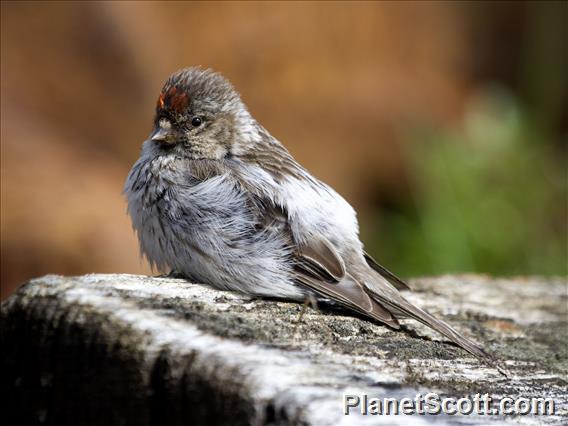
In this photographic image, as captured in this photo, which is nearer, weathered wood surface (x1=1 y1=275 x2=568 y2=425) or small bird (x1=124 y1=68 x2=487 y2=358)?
weathered wood surface (x1=1 y1=275 x2=568 y2=425)

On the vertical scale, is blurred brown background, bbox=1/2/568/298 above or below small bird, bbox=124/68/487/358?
above

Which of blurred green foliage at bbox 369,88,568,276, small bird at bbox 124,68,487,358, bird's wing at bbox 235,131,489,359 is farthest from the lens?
blurred green foliage at bbox 369,88,568,276

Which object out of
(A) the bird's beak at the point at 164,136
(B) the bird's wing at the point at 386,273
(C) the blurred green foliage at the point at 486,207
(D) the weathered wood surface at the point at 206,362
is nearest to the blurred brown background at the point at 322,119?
(C) the blurred green foliage at the point at 486,207

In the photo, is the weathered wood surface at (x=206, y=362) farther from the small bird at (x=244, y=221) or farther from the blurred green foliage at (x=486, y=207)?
the blurred green foliage at (x=486, y=207)

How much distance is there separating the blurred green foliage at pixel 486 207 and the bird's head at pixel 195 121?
3.75 metres

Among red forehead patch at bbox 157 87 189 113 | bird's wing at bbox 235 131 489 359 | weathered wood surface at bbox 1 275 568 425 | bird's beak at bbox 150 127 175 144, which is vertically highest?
red forehead patch at bbox 157 87 189 113

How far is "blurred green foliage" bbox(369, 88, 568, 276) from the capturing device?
310 inches

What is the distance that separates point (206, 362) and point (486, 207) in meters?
5.62

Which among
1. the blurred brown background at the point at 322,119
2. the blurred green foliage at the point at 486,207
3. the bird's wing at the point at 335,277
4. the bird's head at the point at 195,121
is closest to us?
the bird's wing at the point at 335,277

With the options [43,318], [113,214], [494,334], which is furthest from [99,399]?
[113,214]

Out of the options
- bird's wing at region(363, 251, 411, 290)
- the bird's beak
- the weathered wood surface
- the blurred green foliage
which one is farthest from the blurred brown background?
the weathered wood surface

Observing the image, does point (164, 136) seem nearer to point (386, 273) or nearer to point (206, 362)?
point (386, 273)

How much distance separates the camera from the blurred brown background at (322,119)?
7355 millimetres

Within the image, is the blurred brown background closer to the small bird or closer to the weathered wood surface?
the small bird
